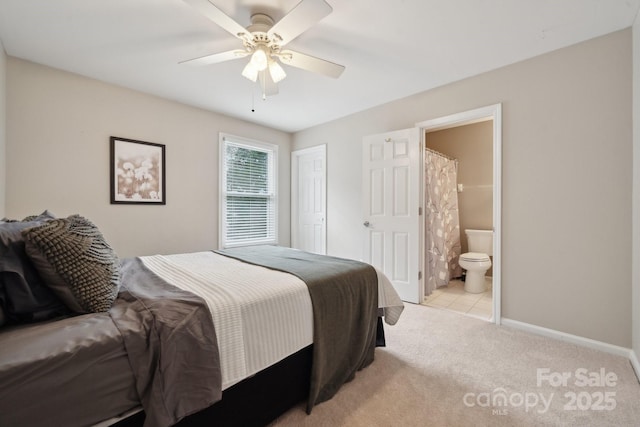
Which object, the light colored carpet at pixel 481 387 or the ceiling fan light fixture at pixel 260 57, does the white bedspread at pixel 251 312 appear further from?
the ceiling fan light fixture at pixel 260 57

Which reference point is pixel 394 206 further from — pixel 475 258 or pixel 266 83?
pixel 266 83

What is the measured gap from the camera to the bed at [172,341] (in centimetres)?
85

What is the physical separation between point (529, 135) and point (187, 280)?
3.02 meters

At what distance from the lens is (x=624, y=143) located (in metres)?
2.04

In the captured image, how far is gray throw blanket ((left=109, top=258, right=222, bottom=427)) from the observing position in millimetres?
965

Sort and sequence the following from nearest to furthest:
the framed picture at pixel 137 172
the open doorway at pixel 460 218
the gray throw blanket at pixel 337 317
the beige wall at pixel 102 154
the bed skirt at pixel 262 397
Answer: the bed skirt at pixel 262 397 < the gray throw blanket at pixel 337 317 < the beige wall at pixel 102 154 < the framed picture at pixel 137 172 < the open doorway at pixel 460 218

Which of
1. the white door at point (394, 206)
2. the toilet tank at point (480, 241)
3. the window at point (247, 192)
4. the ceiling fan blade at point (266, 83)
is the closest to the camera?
the ceiling fan blade at point (266, 83)

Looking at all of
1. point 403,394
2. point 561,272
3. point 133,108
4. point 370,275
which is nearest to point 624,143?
point 561,272

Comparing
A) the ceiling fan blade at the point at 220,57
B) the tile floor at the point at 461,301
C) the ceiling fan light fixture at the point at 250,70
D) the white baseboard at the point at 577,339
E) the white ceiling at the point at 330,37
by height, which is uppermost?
the white ceiling at the point at 330,37

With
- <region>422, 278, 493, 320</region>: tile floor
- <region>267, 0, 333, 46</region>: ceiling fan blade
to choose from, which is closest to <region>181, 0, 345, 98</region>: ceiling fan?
<region>267, 0, 333, 46</region>: ceiling fan blade

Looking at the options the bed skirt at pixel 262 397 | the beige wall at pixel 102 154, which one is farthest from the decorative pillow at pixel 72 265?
the beige wall at pixel 102 154

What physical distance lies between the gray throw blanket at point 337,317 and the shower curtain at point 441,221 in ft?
6.26

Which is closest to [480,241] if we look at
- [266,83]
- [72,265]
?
[266,83]

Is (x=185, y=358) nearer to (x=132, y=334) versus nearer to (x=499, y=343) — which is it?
(x=132, y=334)
